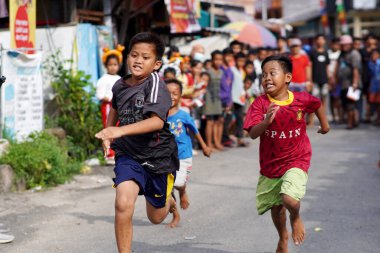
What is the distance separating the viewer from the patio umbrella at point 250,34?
19094 mm

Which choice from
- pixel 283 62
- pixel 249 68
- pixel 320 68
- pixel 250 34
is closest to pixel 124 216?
pixel 283 62

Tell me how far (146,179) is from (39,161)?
4.04m

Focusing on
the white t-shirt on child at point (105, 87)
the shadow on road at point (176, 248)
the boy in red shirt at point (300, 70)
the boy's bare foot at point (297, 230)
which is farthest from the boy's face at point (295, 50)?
the boy's bare foot at point (297, 230)

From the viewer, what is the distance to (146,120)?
5.09m

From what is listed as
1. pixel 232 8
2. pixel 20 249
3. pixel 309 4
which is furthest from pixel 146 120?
pixel 309 4

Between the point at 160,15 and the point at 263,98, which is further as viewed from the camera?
the point at 160,15

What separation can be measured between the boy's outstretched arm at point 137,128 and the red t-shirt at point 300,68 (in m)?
10.7

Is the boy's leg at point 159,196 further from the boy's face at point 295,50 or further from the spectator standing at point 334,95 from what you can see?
the spectator standing at point 334,95

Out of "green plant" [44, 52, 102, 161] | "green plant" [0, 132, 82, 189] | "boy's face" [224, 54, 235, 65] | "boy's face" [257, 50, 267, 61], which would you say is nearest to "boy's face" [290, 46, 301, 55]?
"boy's face" [257, 50, 267, 61]

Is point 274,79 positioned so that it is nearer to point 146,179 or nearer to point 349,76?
point 146,179

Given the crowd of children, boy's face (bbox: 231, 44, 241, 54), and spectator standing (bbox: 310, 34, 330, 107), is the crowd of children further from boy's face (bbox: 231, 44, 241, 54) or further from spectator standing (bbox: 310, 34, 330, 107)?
spectator standing (bbox: 310, 34, 330, 107)

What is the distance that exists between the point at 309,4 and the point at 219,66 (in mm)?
26139

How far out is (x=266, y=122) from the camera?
533 cm

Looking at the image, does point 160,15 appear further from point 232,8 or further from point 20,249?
point 232,8
